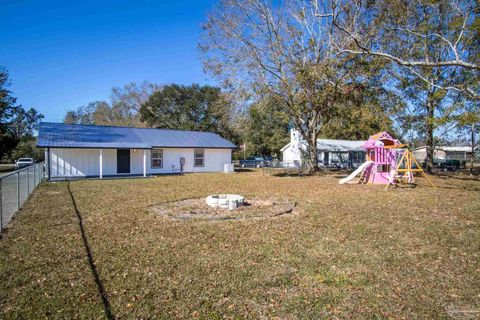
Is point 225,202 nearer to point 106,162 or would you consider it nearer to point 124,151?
point 106,162

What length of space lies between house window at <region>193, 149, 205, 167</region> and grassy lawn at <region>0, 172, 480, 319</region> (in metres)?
18.6

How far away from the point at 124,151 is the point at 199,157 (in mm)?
6721

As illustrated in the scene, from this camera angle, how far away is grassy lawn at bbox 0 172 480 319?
3.60 meters

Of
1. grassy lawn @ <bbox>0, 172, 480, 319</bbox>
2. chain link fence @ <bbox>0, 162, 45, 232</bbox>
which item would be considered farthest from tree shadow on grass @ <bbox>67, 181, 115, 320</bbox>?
chain link fence @ <bbox>0, 162, 45, 232</bbox>

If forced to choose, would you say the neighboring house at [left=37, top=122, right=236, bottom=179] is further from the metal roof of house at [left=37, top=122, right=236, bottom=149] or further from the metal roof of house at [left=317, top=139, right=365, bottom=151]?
the metal roof of house at [left=317, top=139, right=365, bottom=151]

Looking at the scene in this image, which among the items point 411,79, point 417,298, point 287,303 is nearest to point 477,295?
point 417,298

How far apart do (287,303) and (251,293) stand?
49 centimetres

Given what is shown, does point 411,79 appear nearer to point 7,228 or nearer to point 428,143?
point 428,143

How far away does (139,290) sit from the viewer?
3996 millimetres

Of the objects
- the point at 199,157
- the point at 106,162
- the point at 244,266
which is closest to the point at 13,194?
the point at 106,162

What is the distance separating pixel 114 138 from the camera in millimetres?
23234

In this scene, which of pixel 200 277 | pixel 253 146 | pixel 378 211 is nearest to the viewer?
pixel 200 277

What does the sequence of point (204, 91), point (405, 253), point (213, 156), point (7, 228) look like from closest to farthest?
point (405, 253) → point (7, 228) → point (213, 156) → point (204, 91)

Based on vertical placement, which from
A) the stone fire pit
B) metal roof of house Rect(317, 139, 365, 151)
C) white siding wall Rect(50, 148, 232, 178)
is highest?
metal roof of house Rect(317, 139, 365, 151)
